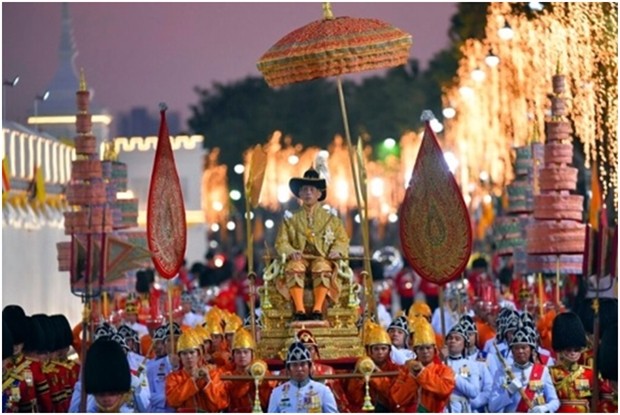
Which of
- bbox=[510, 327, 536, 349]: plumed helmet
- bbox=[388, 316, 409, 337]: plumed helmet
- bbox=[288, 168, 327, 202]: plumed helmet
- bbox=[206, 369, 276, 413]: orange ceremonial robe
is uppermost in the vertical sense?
bbox=[288, 168, 327, 202]: plumed helmet

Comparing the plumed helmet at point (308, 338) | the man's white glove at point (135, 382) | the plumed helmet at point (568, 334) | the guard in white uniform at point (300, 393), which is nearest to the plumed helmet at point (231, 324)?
the plumed helmet at point (308, 338)

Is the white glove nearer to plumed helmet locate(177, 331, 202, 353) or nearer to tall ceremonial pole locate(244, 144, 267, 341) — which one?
plumed helmet locate(177, 331, 202, 353)

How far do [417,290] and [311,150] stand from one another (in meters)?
51.4

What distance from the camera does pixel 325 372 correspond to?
26422mm

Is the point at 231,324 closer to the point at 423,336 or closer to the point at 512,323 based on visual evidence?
the point at 512,323

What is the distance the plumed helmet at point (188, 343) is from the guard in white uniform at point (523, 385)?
9.95 feet

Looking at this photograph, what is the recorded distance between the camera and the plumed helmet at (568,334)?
84.6 feet

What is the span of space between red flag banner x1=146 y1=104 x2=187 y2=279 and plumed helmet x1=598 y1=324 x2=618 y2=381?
19.5 ft

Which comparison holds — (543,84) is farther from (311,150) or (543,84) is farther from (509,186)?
(311,150)

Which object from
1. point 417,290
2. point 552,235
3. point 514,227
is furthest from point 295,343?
point 417,290

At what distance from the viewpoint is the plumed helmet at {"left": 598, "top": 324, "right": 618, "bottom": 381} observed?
24.1 meters

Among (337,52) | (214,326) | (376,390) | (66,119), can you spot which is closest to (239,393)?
(376,390)

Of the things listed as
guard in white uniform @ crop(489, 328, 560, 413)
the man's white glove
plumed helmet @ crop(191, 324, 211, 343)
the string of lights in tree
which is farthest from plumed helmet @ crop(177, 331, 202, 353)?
the string of lights in tree

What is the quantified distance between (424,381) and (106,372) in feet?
11.6
